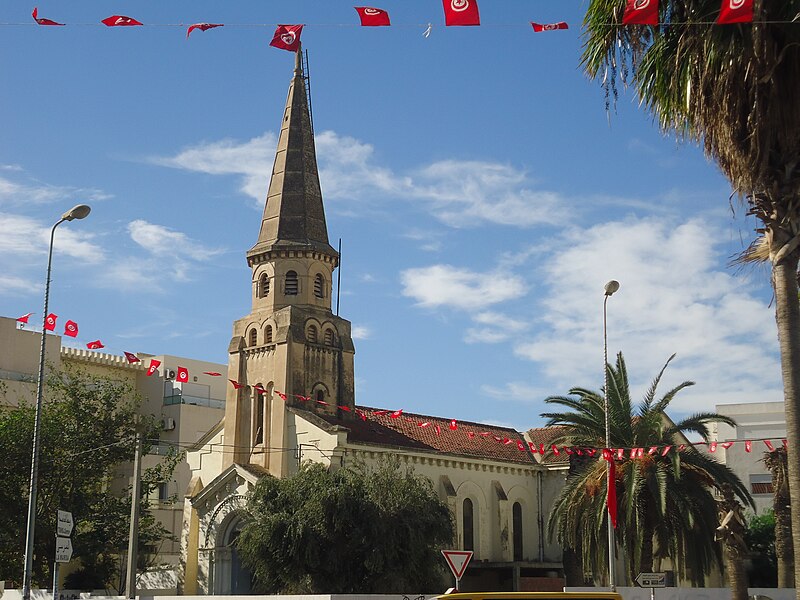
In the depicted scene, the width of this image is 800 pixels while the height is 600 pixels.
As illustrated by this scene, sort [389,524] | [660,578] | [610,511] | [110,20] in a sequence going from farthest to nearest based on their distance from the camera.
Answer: [389,524]
[610,511]
[660,578]
[110,20]

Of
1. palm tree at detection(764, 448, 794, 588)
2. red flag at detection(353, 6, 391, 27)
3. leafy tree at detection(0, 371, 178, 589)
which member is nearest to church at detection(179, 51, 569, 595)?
leafy tree at detection(0, 371, 178, 589)

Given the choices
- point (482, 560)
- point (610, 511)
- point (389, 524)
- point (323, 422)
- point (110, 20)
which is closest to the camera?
point (110, 20)

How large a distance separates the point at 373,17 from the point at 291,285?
108 feet

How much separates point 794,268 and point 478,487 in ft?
117

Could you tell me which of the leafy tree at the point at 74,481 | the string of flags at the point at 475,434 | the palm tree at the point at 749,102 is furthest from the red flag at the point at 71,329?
the palm tree at the point at 749,102

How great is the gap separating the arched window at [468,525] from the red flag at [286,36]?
3008 centimetres

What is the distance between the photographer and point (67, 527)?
22.2 m

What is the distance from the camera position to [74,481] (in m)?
43.5

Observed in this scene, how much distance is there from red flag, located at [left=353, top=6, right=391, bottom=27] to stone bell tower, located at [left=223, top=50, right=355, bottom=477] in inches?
1204

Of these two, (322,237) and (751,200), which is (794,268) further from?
(322,237)

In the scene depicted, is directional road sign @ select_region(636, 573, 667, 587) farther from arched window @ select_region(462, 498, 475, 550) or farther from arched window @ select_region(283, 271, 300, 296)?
arched window @ select_region(283, 271, 300, 296)

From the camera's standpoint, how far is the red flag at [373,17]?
626 inches

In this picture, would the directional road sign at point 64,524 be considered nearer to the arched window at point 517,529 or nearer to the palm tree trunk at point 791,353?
the palm tree trunk at point 791,353

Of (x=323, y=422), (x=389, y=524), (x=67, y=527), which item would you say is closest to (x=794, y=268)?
(x=67, y=527)
